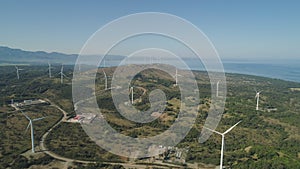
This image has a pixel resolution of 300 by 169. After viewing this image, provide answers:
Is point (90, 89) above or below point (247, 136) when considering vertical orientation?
above

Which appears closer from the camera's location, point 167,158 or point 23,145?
point 167,158

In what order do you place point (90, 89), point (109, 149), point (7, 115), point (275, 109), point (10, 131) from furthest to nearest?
point (90, 89), point (275, 109), point (7, 115), point (10, 131), point (109, 149)

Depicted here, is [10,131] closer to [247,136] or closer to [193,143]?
[193,143]

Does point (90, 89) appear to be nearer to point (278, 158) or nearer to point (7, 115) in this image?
point (7, 115)

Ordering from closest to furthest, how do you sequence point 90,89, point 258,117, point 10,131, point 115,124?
point 10,131
point 115,124
point 258,117
point 90,89

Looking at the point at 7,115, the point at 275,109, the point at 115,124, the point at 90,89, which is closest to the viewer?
the point at 115,124

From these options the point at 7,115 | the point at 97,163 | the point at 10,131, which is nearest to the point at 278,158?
the point at 97,163

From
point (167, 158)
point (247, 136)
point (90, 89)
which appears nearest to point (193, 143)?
point (167, 158)

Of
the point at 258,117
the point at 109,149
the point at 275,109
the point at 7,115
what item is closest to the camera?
the point at 109,149

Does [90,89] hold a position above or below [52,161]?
above
